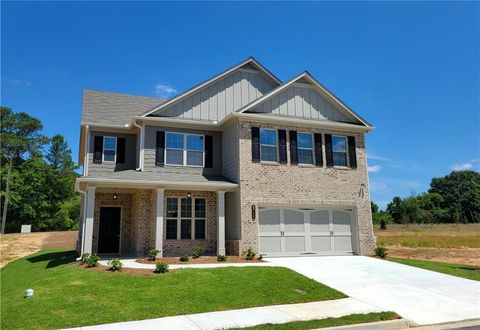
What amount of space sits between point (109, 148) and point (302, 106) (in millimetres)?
9838

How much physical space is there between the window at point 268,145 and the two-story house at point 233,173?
0.05m

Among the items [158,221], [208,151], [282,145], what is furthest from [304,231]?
[158,221]

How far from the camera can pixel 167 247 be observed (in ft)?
56.4

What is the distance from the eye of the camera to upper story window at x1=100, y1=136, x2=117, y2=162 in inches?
768

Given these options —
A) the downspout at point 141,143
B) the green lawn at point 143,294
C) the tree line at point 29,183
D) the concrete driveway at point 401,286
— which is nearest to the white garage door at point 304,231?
the concrete driveway at point 401,286

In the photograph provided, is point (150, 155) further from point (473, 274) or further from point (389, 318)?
point (473, 274)

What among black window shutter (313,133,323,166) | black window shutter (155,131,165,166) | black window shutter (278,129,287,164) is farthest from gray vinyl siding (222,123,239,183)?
black window shutter (313,133,323,166)

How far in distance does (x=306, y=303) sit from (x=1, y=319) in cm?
707

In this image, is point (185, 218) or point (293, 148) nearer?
point (185, 218)

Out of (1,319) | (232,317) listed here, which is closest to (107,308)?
(1,319)

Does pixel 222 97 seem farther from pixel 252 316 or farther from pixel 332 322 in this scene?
pixel 332 322

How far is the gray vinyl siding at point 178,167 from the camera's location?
709 inches

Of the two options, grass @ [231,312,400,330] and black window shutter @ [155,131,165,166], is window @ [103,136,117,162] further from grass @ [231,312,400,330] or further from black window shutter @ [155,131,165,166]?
grass @ [231,312,400,330]

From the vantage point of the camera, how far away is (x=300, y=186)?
18406 mm
